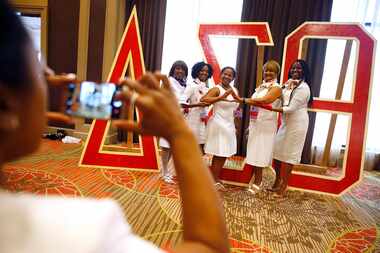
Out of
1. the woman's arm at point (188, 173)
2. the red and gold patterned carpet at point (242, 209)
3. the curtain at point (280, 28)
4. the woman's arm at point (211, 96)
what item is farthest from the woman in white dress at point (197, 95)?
the woman's arm at point (188, 173)

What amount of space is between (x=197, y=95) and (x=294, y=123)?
43.0 inches

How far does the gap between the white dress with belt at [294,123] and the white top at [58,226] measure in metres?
2.93

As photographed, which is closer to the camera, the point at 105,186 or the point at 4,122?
the point at 4,122

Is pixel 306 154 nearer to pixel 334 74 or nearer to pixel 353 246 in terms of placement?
pixel 334 74

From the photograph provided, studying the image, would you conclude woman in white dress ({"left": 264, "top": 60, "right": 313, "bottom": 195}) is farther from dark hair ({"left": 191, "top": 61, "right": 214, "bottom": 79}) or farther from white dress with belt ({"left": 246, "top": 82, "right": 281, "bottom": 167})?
dark hair ({"left": 191, "top": 61, "right": 214, "bottom": 79})

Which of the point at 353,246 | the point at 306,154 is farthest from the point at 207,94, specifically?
the point at 306,154

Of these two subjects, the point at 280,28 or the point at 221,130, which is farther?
the point at 280,28

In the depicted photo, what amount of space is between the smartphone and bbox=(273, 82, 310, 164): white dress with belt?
2659mm

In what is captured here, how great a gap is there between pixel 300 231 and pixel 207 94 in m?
1.57

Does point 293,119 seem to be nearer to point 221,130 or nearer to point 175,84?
point 221,130

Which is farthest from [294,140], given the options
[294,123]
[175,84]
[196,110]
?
[175,84]

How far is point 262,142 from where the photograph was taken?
317 cm

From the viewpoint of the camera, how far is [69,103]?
64 centimetres

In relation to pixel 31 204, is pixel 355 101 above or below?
above
